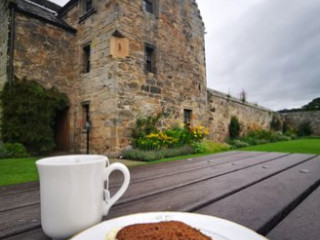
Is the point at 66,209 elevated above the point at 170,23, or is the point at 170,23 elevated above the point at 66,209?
the point at 170,23

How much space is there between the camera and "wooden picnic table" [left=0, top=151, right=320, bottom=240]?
587mm

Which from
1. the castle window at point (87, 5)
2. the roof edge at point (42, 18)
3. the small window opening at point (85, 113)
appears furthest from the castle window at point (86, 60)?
the castle window at point (87, 5)

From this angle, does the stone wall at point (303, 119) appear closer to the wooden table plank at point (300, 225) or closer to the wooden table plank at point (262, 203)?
the wooden table plank at point (262, 203)

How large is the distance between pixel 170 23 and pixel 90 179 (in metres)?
8.65

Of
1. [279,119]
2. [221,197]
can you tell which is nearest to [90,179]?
[221,197]

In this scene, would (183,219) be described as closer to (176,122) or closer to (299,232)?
(299,232)

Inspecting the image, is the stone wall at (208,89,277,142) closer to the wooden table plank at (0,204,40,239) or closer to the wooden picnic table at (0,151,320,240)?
the wooden picnic table at (0,151,320,240)

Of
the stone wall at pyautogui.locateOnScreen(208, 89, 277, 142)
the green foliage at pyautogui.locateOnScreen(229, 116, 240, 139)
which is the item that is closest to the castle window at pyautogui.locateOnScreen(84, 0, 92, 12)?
the stone wall at pyautogui.locateOnScreen(208, 89, 277, 142)

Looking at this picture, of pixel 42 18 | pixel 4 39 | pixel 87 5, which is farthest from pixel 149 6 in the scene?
pixel 4 39

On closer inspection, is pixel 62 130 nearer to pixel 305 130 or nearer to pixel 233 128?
pixel 233 128

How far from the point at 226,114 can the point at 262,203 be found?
35.7ft

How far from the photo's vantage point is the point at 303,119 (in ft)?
58.6

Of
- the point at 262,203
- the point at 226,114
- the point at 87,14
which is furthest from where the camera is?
the point at 226,114

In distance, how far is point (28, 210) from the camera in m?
0.75
